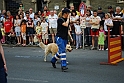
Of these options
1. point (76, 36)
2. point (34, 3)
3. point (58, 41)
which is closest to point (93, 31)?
point (76, 36)

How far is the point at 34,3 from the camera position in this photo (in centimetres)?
2495

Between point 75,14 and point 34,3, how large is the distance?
850 centimetres

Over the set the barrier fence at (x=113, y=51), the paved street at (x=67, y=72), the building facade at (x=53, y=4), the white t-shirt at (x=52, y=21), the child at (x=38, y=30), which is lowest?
the paved street at (x=67, y=72)

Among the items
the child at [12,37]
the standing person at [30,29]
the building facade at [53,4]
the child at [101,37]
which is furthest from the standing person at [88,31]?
the building facade at [53,4]

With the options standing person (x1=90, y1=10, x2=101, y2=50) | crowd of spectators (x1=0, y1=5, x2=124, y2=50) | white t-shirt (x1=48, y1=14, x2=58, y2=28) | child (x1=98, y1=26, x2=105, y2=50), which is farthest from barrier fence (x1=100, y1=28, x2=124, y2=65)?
white t-shirt (x1=48, y1=14, x2=58, y2=28)

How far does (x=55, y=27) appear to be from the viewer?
1755 cm

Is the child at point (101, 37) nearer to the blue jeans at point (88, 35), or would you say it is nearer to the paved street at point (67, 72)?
the blue jeans at point (88, 35)

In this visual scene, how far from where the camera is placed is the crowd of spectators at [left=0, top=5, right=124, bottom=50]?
627 inches

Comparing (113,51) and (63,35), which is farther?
(113,51)

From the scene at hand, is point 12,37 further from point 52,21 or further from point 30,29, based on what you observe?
point 52,21

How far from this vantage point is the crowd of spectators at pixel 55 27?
52.3 feet

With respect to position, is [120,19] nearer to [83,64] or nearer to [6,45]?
[83,64]

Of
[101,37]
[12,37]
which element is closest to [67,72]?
[101,37]

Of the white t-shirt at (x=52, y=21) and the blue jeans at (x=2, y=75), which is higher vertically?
the white t-shirt at (x=52, y=21)
